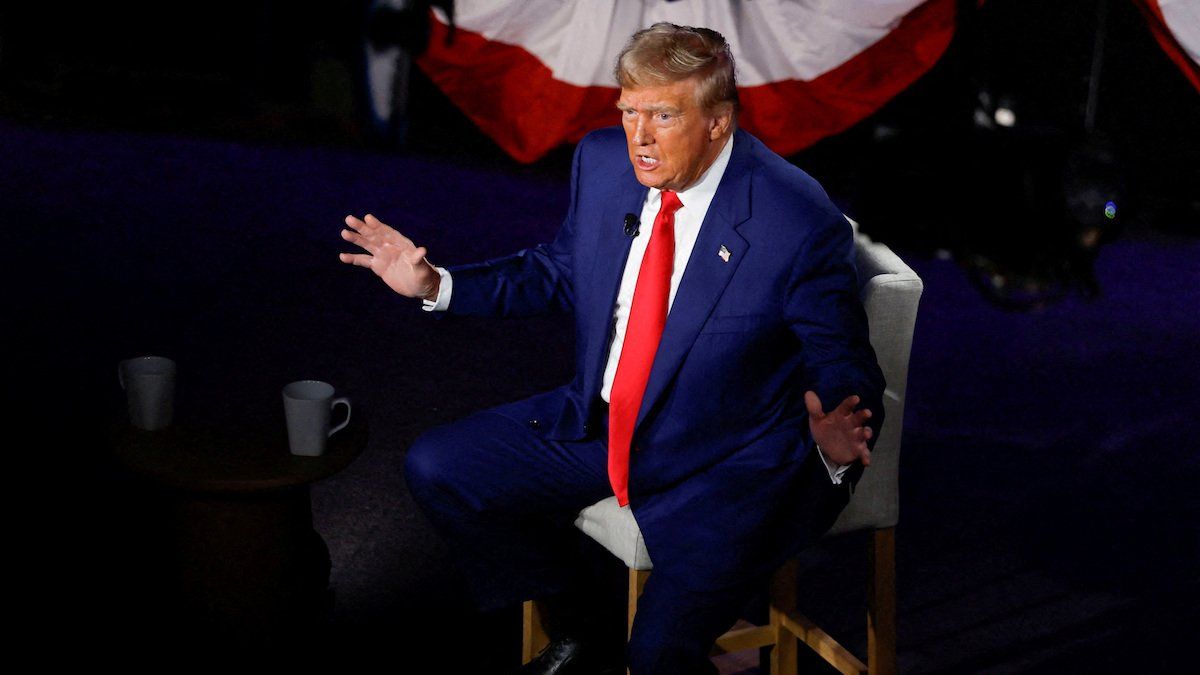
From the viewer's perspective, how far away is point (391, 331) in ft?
15.8

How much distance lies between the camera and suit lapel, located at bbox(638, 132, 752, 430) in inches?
100

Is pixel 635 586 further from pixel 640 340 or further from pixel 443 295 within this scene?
pixel 443 295

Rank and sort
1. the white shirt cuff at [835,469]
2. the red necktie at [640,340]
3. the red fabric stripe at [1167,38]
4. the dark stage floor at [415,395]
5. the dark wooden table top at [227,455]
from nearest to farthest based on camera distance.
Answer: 1. the white shirt cuff at [835,469]
2. the red necktie at [640,340]
3. the dark wooden table top at [227,455]
4. the dark stage floor at [415,395]
5. the red fabric stripe at [1167,38]

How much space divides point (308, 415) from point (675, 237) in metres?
0.80

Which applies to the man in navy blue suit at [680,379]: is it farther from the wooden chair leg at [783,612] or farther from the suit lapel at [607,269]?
the wooden chair leg at [783,612]

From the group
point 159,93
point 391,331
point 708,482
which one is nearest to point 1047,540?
point 708,482

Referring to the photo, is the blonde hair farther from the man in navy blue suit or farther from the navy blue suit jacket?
the navy blue suit jacket

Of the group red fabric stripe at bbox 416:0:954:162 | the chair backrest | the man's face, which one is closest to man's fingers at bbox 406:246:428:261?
the man's face

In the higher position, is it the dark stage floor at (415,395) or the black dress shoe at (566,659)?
the black dress shoe at (566,659)

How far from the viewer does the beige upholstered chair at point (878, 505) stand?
2635mm

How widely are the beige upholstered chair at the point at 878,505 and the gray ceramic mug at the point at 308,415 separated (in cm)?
54

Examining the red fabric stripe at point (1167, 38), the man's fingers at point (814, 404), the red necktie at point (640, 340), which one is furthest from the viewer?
the red fabric stripe at point (1167, 38)

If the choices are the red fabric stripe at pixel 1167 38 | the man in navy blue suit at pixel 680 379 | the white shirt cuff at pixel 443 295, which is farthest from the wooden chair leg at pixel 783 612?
the red fabric stripe at pixel 1167 38

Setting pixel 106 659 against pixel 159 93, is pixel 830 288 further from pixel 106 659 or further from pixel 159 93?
pixel 159 93
